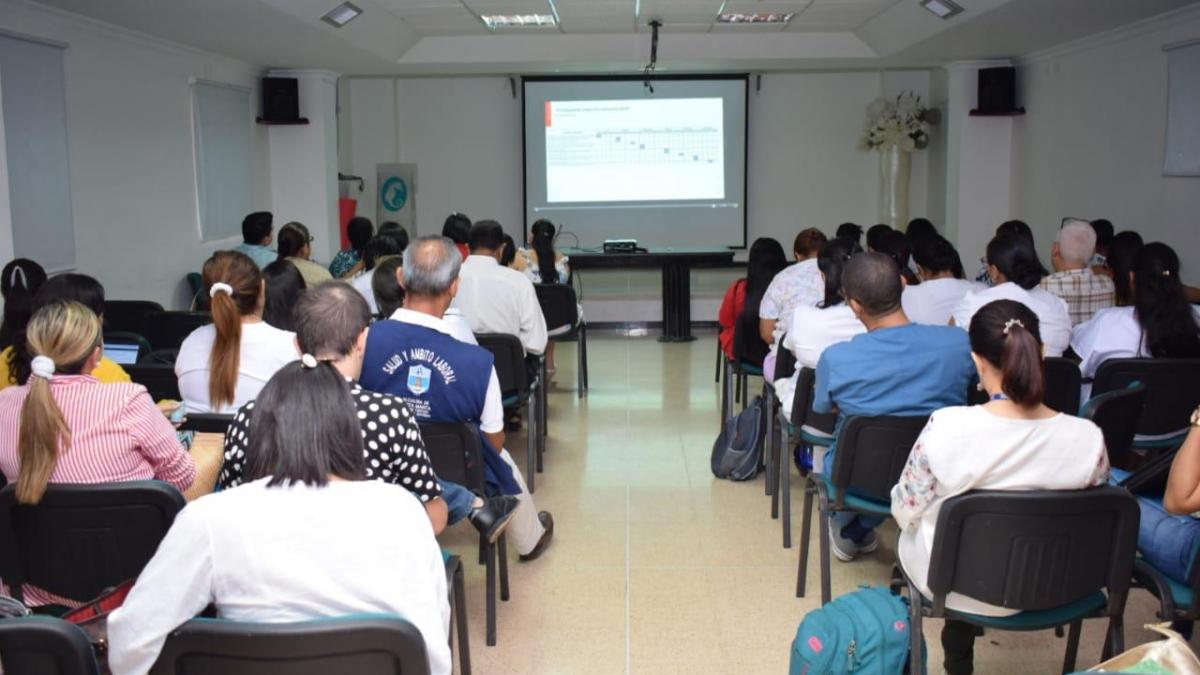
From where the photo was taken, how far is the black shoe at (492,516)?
10.5 feet

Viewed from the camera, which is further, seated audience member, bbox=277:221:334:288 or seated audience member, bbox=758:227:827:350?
seated audience member, bbox=277:221:334:288

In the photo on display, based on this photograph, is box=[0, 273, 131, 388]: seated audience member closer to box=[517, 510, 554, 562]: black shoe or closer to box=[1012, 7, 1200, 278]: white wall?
box=[517, 510, 554, 562]: black shoe

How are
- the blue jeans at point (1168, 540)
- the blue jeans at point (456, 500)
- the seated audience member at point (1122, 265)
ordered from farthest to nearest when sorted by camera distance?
the seated audience member at point (1122, 265), the blue jeans at point (456, 500), the blue jeans at point (1168, 540)

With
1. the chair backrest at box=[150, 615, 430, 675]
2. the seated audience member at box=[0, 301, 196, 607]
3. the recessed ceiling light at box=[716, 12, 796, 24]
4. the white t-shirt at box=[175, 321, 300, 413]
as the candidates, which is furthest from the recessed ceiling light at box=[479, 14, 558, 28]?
the chair backrest at box=[150, 615, 430, 675]

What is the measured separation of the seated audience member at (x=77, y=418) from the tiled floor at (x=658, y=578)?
1.24 metres

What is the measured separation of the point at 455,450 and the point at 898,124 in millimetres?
7958

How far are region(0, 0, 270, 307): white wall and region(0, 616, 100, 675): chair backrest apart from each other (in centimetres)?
465

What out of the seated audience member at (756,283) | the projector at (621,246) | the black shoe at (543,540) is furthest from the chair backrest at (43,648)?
the projector at (621,246)

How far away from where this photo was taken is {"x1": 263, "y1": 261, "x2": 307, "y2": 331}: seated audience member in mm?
4164

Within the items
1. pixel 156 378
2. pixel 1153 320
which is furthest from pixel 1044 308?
pixel 156 378

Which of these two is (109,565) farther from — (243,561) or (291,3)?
(291,3)

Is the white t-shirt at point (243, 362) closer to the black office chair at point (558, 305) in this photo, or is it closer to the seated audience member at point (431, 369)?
the seated audience member at point (431, 369)

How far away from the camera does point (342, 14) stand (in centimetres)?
732

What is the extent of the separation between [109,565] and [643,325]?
8310 mm
